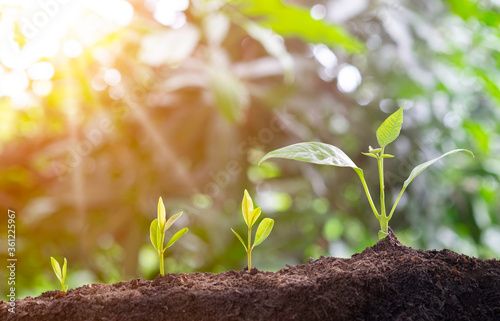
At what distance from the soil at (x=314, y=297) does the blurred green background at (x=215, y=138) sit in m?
0.32

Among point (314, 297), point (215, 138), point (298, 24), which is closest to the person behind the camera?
point (314, 297)

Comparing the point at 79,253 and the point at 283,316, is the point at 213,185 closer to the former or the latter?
the point at 79,253

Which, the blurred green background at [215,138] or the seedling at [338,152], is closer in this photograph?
the seedling at [338,152]

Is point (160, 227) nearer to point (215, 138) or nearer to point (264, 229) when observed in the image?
point (264, 229)

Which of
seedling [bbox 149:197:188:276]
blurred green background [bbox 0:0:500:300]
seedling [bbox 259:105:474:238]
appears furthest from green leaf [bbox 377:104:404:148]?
blurred green background [bbox 0:0:500:300]

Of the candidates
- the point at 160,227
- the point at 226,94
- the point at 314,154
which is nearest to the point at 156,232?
the point at 160,227

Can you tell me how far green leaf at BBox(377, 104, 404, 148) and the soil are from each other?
8cm

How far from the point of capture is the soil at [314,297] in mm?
222

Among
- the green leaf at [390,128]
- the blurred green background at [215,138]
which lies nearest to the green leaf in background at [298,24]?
the blurred green background at [215,138]

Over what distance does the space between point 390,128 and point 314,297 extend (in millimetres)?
117

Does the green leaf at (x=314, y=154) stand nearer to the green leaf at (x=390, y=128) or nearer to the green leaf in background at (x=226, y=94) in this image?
Result: the green leaf at (x=390, y=128)

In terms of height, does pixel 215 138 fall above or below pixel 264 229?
below

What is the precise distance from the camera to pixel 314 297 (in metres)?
0.22

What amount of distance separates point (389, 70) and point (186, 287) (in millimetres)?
746
